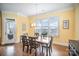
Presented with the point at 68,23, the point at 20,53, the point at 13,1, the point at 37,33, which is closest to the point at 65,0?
the point at 68,23

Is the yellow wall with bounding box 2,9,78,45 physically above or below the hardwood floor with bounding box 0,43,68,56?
above

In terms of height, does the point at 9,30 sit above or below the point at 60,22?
below

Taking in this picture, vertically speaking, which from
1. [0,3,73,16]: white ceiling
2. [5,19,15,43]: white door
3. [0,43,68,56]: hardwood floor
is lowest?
[0,43,68,56]: hardwood floor

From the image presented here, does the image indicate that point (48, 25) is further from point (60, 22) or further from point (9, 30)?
point (9, 30)

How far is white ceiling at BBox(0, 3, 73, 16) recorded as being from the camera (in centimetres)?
212

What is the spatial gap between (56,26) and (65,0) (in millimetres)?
490

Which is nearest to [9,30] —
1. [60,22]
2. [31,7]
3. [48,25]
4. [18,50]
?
[18,50]

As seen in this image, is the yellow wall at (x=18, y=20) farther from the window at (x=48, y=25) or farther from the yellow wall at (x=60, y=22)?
the window at (x=48, y=25)

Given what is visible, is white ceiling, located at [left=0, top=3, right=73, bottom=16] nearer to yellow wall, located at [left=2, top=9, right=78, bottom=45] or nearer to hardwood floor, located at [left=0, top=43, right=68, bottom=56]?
yellow wall, located at [left=2, top=9, right=78, bottom=45]

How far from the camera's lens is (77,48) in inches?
83.6

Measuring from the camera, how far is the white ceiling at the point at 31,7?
212 cm

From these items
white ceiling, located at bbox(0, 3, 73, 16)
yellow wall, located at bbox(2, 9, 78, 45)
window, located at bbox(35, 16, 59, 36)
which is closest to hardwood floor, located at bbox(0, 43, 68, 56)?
yellow wall, located at bbox(2, 9, 78, 45)

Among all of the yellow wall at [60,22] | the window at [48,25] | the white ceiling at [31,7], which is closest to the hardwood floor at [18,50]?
the yellow wall at [60,22]

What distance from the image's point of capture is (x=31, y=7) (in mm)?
2146
